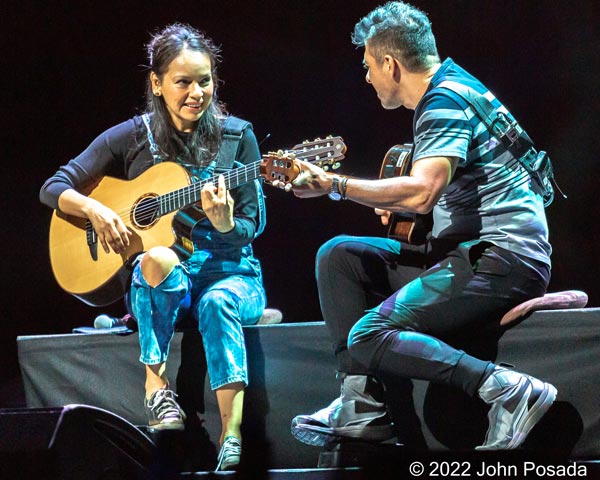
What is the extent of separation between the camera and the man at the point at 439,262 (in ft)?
8.36

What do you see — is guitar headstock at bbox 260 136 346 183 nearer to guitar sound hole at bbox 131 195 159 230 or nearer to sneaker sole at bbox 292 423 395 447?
guitar sound hole at bbox 131 195 159 230

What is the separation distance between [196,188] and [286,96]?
4.13 feet

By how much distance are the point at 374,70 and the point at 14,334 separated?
9.30ft

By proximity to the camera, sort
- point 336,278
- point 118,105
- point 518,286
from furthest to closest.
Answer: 1. point 118,105
2. point 336,278
3. point 518,286

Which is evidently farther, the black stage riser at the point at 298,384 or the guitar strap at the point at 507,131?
the black stage riser at the point at 298,384

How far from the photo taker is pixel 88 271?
11.0 ft

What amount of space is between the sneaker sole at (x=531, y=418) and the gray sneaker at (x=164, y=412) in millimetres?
1137

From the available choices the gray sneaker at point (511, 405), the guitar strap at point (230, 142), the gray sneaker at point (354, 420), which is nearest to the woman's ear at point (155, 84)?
the guitar strap at point (230, 142)

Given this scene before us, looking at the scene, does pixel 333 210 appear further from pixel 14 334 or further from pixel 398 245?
pixel 14 334

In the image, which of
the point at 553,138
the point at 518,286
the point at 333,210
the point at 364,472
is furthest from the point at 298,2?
the point at 364,472

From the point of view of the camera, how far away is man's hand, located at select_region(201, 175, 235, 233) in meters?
2.97

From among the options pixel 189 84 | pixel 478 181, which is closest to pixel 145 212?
pixel 189 84

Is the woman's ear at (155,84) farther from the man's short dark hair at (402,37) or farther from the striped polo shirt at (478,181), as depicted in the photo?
the striped polo shirt at (478,181)

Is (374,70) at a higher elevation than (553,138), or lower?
higher
